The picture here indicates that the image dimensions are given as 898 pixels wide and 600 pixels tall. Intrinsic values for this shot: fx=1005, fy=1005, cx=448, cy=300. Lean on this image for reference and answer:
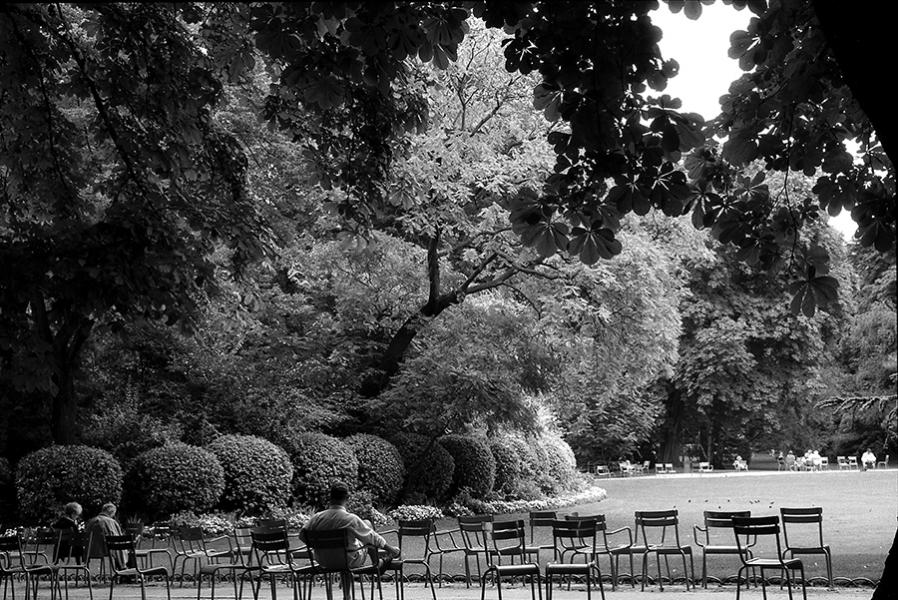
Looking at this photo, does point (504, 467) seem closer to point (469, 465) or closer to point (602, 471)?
point (469, 465)

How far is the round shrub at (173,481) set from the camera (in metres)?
20.4

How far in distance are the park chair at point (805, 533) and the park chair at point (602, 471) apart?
108 feet

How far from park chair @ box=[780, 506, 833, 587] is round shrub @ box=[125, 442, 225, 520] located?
11.3 metres

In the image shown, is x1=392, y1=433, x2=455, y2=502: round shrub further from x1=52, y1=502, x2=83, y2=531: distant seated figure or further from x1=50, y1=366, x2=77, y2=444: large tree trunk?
Result: x1=52, y1=502, x2=83, y2=531: distant seated figure

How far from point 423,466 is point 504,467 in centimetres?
432

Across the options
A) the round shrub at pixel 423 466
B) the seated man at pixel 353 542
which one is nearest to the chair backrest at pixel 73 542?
the seated man at pixel 353 542

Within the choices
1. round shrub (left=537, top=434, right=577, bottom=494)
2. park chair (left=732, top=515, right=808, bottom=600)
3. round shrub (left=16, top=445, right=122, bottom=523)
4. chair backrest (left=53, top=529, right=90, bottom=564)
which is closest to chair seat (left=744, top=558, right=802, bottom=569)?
park chair (left=732, top=515, right=808, bottom=600)

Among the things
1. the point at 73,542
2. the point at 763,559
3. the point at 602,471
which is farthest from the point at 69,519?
the point at 602,471

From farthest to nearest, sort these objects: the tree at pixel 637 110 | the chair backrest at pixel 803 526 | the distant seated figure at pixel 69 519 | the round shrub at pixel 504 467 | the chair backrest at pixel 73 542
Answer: the round shrub at pixel 504 467
the distant seated figure at pixel 69 519
the chair backrest at pixel 73 542
the chair backrest at pixel 803 526
the tree at pixel 637 110

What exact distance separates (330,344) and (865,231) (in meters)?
19.6

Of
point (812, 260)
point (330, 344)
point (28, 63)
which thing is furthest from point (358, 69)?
point (330, 344)

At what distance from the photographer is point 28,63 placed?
9.63 metres

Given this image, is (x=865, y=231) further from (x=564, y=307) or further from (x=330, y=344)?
(x=330, y=344)

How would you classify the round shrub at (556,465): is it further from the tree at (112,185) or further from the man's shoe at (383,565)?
the tree at (112,185)
